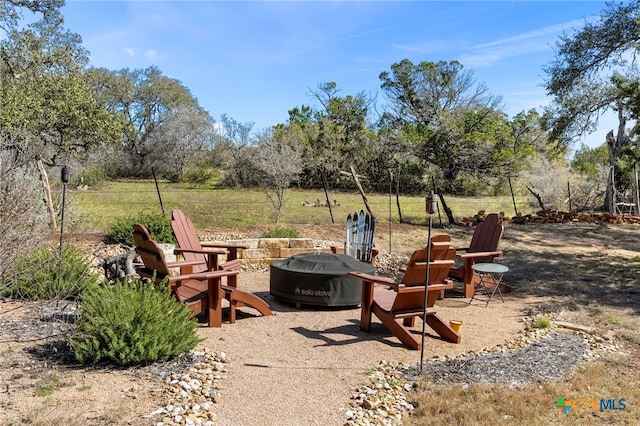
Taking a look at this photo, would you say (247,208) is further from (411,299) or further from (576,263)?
(411,299)

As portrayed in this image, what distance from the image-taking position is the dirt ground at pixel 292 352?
301 cm

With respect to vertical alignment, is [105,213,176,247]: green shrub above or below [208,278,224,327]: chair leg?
above

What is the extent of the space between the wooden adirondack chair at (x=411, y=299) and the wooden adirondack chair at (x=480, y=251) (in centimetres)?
191

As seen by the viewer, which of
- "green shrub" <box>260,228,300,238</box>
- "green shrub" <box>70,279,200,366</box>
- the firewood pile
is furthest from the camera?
the firewood pile

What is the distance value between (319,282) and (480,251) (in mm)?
2909

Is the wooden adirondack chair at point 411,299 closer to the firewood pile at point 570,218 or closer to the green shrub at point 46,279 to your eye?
the green shrub at point 46,279

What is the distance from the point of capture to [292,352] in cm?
430

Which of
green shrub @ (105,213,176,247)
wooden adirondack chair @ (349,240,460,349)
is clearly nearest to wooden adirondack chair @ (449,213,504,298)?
wooden adirondack chair @ (349,240,460,349)

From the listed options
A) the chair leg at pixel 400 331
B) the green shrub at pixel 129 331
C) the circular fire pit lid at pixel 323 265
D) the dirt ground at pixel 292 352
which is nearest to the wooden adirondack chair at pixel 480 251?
the dirt ground at pixel 292 352

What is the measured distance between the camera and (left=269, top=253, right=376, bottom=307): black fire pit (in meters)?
5.69

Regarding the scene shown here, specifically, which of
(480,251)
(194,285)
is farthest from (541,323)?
(194,285)

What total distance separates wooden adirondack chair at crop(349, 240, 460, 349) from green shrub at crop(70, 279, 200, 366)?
1.87 metres

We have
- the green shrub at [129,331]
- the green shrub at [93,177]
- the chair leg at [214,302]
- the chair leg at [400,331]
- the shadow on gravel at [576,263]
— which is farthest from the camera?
the green shrub at [93,177]

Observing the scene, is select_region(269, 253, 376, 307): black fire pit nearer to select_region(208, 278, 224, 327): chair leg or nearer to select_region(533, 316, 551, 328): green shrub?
select_region(208, 278, 224, 327): chair leg
